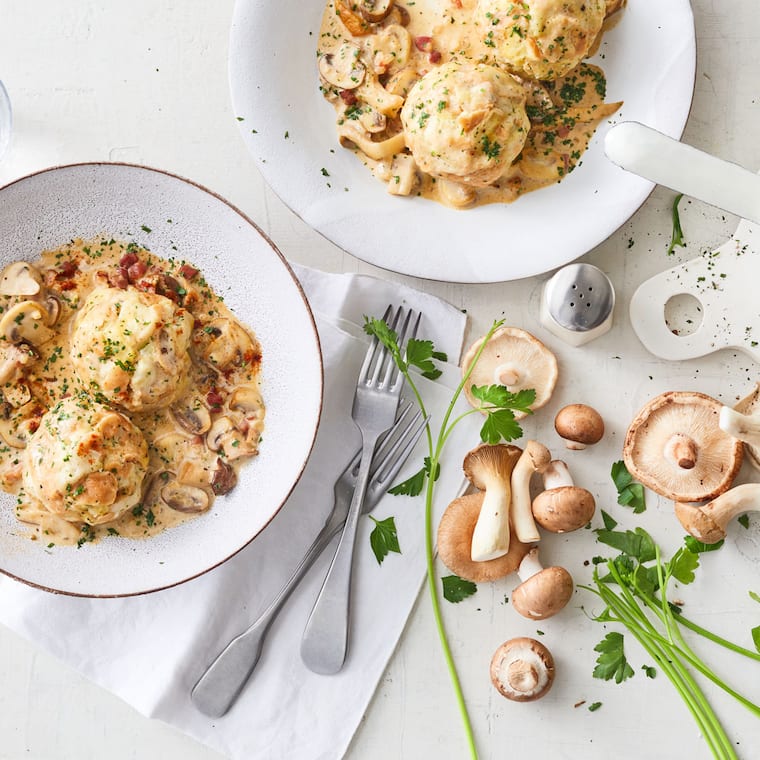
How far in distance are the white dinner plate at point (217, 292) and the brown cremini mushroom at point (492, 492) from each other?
663 millimetres

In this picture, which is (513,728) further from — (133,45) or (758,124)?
(133,45)

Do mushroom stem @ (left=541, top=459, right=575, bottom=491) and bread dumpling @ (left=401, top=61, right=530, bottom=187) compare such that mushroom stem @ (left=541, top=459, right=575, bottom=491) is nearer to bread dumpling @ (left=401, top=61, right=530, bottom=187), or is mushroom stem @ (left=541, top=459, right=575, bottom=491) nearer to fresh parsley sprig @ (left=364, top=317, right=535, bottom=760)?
fresh parsley sprig @ (left=364, top=317, right=535, bottom=760)

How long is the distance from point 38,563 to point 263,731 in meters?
1.07

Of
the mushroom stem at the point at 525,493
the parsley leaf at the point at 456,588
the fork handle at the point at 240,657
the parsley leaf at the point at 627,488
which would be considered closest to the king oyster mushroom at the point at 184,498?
the fork handle at the point at 240,657

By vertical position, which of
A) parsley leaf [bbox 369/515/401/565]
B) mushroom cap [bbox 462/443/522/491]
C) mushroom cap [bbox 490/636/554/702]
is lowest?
mushroom cap [bbox 490/636/554/702]

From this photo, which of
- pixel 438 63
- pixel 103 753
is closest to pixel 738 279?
pixel 438 63

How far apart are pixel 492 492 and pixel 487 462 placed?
0.37 ft

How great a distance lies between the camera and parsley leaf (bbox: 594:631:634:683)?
2.97 metres

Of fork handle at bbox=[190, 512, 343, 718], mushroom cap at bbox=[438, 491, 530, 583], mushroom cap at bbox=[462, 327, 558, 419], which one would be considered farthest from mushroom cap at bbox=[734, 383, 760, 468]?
fork handle at bbox=[190, 512, 343, 718]

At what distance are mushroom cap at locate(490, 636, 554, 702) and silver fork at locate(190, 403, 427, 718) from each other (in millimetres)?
755

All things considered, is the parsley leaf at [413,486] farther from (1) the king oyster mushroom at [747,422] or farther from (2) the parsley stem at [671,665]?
(1) the king oyster mushroom at [747,422]

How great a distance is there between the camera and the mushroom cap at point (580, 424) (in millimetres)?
2963

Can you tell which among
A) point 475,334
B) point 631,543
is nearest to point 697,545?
point 631,543

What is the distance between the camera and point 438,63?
9.85 feet
